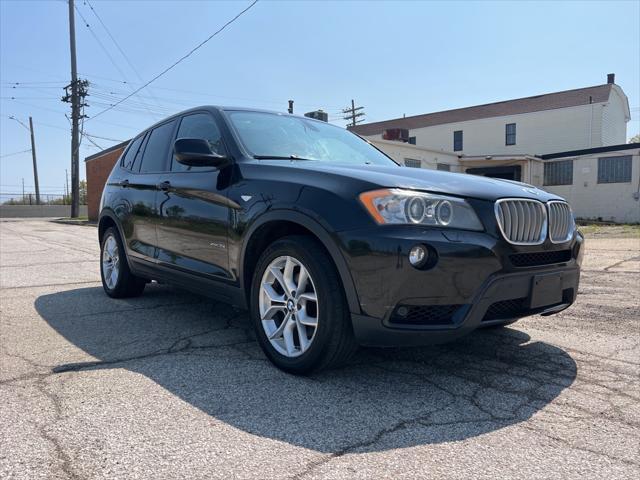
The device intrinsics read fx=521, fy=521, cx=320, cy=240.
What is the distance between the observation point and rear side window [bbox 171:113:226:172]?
4.07 m

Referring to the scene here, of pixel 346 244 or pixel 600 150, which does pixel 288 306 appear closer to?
pixel 346 244

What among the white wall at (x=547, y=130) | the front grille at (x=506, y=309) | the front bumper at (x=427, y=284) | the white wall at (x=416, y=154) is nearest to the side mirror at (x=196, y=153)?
the front bumper at (x=427, y=284)

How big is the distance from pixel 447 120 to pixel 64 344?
1500 inches

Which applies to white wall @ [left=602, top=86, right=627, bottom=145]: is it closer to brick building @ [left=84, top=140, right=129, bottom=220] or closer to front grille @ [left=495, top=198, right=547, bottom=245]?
brick building @ [left=84, top=140, right=129, bottom=220]

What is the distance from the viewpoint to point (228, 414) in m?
2.69

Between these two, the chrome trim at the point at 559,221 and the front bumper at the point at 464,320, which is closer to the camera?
the front bumper at the point at 464,320

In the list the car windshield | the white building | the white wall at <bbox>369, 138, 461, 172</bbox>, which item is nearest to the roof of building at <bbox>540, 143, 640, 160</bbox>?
the white building

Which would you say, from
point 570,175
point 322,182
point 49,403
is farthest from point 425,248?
point 570,175

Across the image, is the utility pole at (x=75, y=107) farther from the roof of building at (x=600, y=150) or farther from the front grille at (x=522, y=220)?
the front grille at (x=522, y=220)

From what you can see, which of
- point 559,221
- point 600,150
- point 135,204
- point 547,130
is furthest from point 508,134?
point 559,221

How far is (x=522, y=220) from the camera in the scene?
9.91 ft

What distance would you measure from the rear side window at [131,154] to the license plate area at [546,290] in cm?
428

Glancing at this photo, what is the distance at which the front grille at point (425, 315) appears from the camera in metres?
2.75

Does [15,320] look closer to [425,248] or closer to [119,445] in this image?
[119,445]
